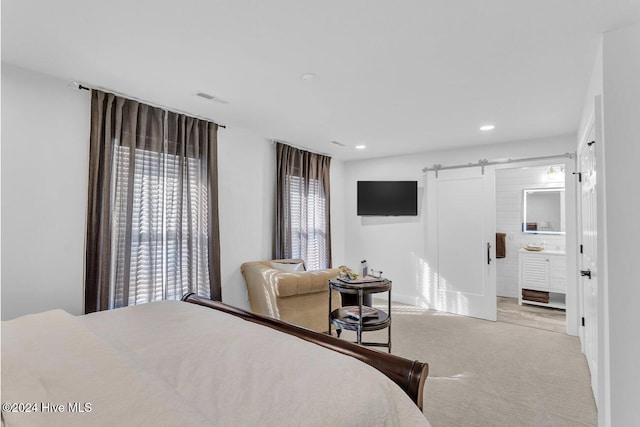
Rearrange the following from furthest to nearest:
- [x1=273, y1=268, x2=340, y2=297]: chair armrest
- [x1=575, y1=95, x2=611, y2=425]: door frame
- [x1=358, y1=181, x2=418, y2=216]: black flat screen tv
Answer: [x1=358, y1=181, x2=418, y2=216]: black flat screen tv
[x1=273, y1=268, x2=340, y2=297]: chair armrest
[x1=575, y1=95, x2=611, y2=425]: door frame

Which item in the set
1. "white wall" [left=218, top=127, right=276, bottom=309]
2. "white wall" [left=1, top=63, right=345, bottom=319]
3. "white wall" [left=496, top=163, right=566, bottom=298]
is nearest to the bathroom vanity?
"white wall" [left=496, top=163, right=566, bottom=298]

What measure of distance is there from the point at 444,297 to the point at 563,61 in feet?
12.0

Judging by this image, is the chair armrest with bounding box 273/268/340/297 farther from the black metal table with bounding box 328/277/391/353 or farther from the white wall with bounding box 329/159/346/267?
the white wall with bounding box 329/159/346/267

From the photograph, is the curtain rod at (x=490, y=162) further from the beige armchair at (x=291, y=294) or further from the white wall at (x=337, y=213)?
the beige armchair at (x=291, y=294)

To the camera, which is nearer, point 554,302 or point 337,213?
point 554,302

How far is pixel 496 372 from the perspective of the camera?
2988 millimetres

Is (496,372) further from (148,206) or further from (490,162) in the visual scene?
(148,206)

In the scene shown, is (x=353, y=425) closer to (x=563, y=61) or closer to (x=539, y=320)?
(x=563, y=61)

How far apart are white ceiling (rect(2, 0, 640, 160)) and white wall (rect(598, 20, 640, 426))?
1.20ft

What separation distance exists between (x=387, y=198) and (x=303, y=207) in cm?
151

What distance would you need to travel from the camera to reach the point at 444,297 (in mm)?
5125

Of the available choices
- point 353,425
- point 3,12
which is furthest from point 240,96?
point 353,425

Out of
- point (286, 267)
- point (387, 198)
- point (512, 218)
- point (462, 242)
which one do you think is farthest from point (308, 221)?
point (512, 218)

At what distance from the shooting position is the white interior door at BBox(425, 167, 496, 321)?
473cm
